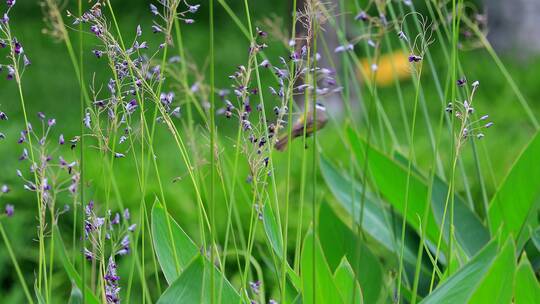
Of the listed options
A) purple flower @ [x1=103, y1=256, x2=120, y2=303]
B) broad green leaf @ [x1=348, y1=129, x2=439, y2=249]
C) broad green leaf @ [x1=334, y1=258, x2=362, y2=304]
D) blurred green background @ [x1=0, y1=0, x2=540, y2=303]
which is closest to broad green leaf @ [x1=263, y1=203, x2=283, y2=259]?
broad green leaf @ [x1=334, y1=258, x2=362, y2=304]

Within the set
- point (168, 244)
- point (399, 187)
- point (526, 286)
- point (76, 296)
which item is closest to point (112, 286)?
point (76, 296)

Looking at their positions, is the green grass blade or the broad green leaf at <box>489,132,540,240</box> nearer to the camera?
the green grass blade

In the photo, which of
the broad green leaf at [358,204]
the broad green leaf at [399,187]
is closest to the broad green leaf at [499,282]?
the broad green leaf at [399,187]

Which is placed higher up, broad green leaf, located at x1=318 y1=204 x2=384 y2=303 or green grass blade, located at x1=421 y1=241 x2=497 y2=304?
green grass blade, located at x1=421 y1=241 x2=497 y2=304

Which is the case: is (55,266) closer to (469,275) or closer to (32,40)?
(469,275)

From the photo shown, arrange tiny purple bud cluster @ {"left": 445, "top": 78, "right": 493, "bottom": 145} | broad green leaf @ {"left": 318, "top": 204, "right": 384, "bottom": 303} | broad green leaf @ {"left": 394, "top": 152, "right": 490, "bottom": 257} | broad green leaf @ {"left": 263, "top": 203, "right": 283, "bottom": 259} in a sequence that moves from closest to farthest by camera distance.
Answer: tiny purple bud cluster @ {"left": 445, "top": 78, "right": 493, "bottom": 145}
broad green leaf @ {"left": 263, "top": 203, "right": 283, "bottom": 259}
broad green leaf @ {"left": 318, "top": 204, "right": 384, "bottom": 303}
broad green leaf @ {"left": 394, "top": 152, "right": 490, "bottom": 257}

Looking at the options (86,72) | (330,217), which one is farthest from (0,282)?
(86,72)

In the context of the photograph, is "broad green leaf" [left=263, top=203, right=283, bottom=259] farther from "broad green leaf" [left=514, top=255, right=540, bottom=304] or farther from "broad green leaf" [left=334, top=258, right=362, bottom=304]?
"broad green leaf" [left=514, top=255, right=540, bottom=304]
